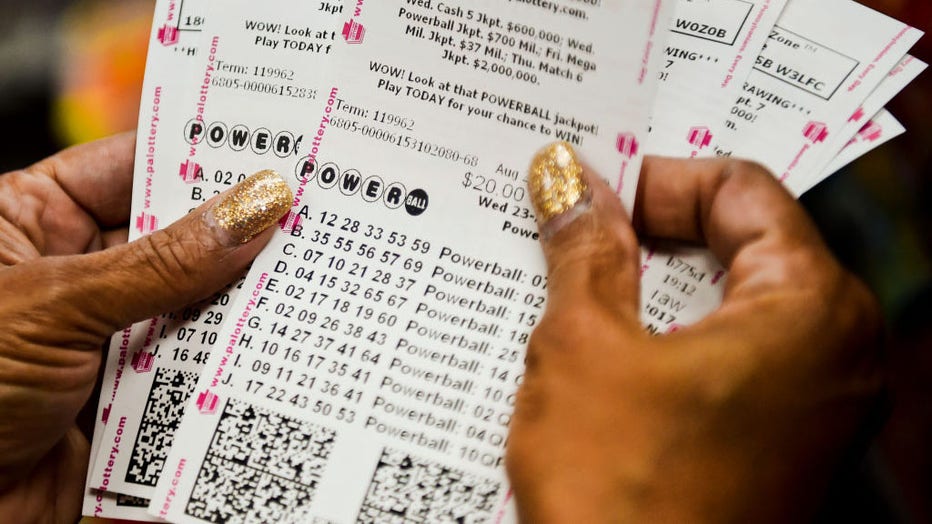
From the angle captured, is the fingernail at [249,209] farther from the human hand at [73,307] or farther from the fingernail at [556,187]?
the fingernail at [556,187]

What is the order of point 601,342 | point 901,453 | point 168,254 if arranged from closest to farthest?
point 601,342 → point 168,254 → point 901,453

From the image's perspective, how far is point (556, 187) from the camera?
48 centimetres

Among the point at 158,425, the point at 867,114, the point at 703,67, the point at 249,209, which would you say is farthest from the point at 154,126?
the point at 867,114

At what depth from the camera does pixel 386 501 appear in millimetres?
494

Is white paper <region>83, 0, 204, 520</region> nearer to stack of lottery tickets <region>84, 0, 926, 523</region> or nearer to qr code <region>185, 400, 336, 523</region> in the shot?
stack of lottery tickets <region>84, 0, 926, 523</region>

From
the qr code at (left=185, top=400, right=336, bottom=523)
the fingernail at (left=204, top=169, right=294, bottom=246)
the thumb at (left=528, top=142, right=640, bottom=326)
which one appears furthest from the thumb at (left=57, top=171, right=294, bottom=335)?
the thumb at (left=528, top=142, right=640, bottom=326)

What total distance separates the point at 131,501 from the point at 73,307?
0.55 feet

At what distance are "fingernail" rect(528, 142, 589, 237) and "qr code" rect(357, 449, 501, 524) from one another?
18cm

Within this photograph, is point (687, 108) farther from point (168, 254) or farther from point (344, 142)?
point (168, 254)

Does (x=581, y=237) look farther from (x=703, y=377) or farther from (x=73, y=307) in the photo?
(x=73, y=307)

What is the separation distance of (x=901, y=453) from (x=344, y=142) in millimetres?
584

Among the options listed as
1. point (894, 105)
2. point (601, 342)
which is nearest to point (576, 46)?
point (601, 342)

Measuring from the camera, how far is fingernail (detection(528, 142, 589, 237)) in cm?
47

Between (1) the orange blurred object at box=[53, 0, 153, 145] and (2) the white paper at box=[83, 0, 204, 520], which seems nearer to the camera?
(2) the white paper at box=[83, 0, 204, 520]
